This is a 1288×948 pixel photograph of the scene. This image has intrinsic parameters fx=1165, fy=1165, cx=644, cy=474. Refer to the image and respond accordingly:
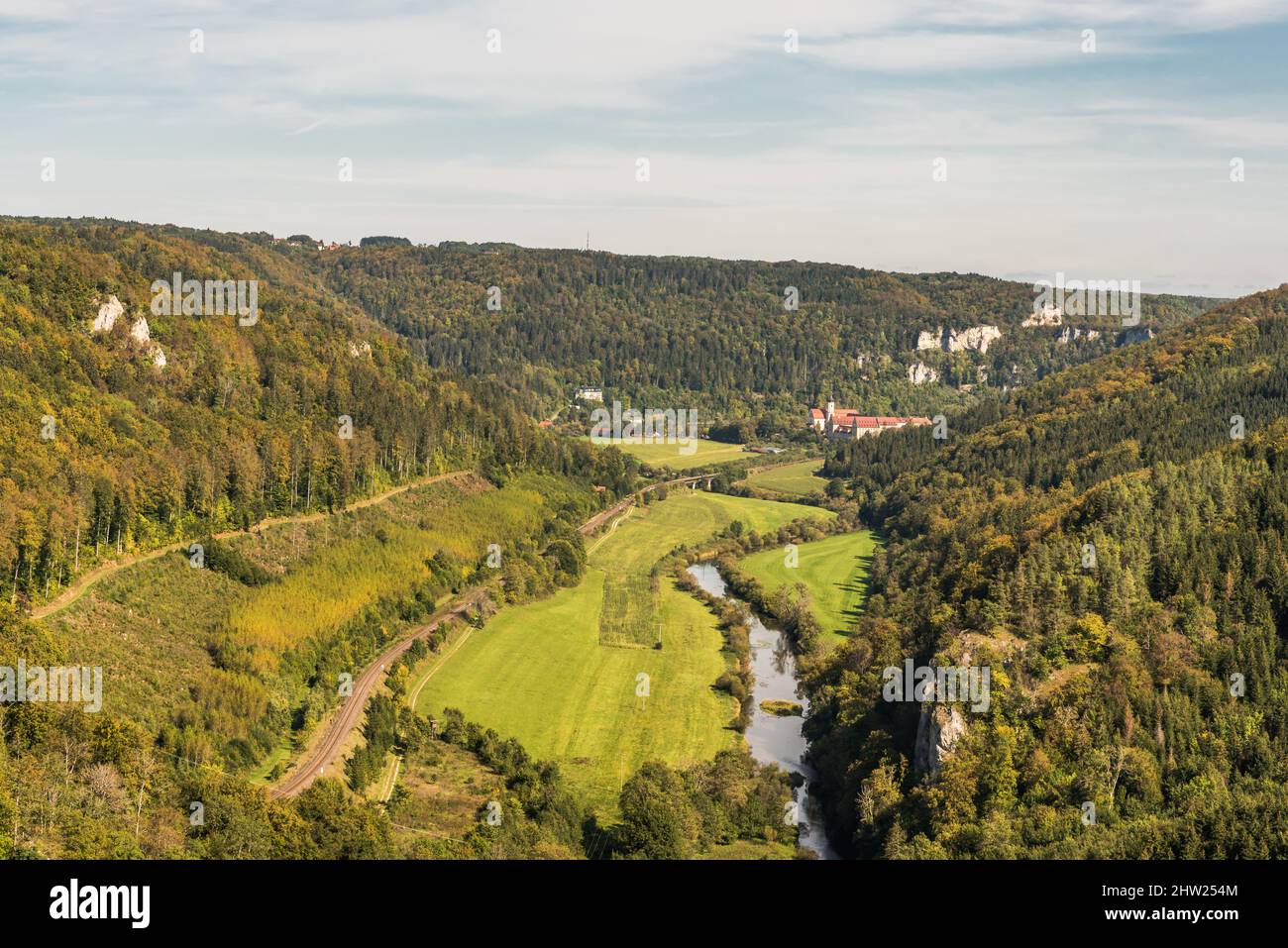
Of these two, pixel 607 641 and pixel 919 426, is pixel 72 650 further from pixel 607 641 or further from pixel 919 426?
pixel 919 426

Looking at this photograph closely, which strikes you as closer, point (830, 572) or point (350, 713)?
point (350, 713)

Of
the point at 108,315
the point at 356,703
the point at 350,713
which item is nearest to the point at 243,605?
the point at 356,703

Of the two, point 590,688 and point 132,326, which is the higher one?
point 132,326

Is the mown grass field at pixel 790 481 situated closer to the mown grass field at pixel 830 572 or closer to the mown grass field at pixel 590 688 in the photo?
the mown grass field at pixel 830 572

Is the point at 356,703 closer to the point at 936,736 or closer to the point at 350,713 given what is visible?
the point at 350,713

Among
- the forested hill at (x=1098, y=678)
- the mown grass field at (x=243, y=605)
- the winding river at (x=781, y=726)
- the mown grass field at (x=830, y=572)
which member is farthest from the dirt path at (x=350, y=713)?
the mown grass field at (x=830, y=572)

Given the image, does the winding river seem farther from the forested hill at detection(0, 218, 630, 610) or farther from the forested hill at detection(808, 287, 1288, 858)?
the forested hill at detection(0, 218, 630, 610)

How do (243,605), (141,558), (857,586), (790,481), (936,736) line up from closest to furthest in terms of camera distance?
1. (936,736)
2. (141,558)
3. (243,605)
4. (857,586)
5. (790,481)
